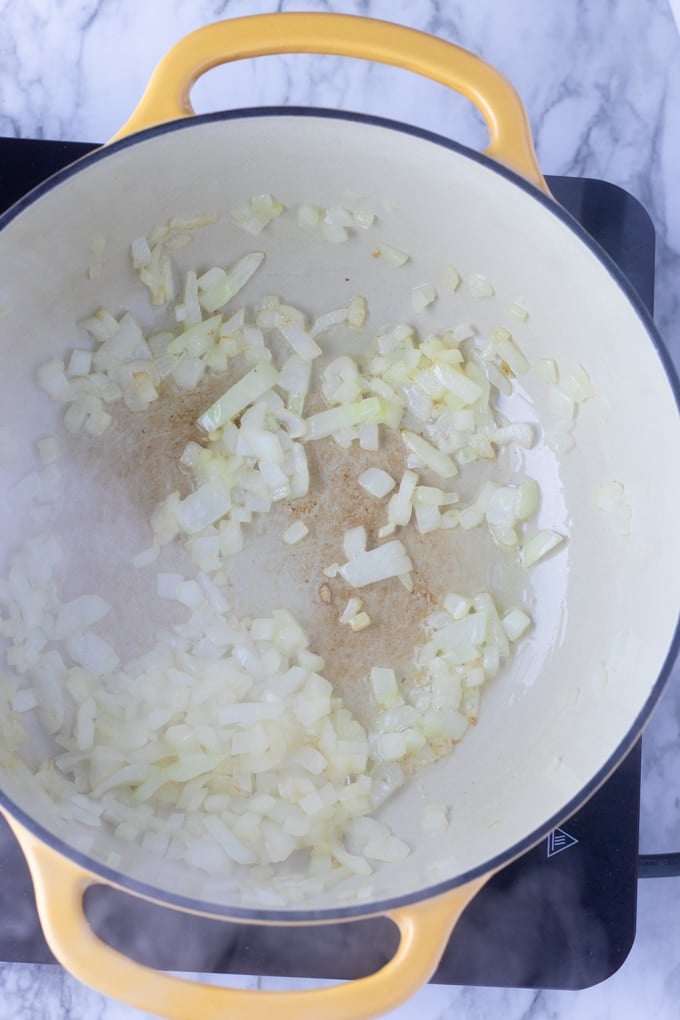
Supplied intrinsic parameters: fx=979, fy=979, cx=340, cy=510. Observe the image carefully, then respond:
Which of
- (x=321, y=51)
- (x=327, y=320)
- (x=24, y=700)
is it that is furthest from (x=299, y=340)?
(x=24, y=700)

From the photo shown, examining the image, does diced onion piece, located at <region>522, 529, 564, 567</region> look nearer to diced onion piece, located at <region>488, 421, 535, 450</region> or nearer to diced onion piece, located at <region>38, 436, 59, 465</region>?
diced onion piece, located at <region>488, 421, 535, 450</region>

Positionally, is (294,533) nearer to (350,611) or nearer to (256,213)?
(350,611)

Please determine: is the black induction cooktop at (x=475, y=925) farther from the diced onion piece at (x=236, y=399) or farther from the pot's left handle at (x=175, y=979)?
the diced onion piece at (x=236, y=399)

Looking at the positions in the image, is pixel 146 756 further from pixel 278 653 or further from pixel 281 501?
pixel 281 501

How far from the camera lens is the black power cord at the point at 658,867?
1.10 metres

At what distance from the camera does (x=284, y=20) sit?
91cm

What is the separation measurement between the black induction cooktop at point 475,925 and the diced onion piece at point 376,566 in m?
0.34

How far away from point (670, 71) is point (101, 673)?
103cm

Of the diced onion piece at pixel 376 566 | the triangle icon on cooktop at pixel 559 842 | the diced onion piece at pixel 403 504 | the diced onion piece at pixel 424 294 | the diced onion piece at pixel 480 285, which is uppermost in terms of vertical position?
the diced onion piece at pixel 480 285

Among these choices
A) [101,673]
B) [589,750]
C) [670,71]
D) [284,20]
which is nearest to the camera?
[284,20]

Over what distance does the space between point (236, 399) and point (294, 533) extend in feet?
0.58

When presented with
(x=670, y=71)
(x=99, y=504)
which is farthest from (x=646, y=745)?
(x=670, y=71)

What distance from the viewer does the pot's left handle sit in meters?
0.86

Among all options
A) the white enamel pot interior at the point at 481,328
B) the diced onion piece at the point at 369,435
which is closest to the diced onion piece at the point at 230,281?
the white enamel pot interior at the point at 481,328
